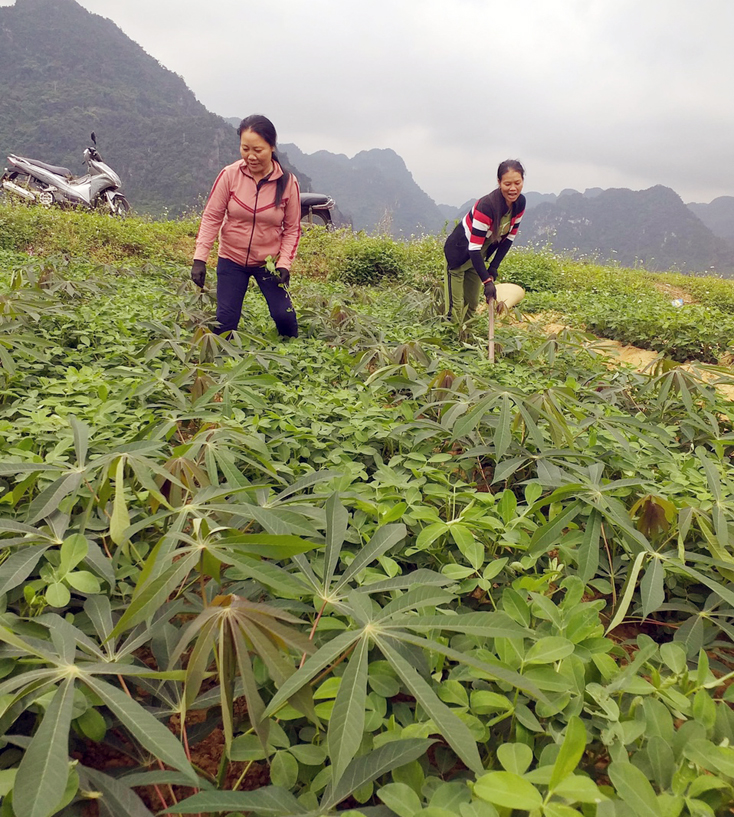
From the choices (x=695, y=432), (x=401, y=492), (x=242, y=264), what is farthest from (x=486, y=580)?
(x=242, y=264)

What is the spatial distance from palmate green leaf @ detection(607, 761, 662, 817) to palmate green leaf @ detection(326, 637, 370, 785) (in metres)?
0.34

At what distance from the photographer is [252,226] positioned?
2943 millimetres

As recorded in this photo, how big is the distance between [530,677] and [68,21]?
8241cm

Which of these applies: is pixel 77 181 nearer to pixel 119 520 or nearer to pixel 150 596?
pixel 119 520

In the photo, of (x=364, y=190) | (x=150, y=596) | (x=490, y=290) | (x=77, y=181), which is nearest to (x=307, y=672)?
(x=150, y=596)

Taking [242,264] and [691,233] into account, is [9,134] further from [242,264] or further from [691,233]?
[691,233]

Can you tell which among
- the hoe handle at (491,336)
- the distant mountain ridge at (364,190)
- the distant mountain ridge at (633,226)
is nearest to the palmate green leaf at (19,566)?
the hoe handle at (491,336)

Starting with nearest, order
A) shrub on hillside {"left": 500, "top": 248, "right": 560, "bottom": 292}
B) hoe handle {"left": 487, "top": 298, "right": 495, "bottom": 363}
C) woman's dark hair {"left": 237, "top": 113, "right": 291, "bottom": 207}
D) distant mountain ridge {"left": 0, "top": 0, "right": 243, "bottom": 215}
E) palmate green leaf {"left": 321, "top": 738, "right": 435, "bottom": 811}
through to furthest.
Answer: palmate green leaf {"left": 321, "top": 738, "right": 435, "bottom": 811} < woman's dark hair {"left": 237, "top": 113, "right": 291, "bottom": 207} < hoe handle {"left": 487, "top": 298, "right": 495, "bottom": 363} < shrub on hillside {"left": 500, "top": 248, "right": 560, "bottom": 292} < distant mountain ridge {"left": 0, "top": 0, "right": 243, "bottom": 215}

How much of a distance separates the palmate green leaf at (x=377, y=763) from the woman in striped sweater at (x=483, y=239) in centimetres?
314

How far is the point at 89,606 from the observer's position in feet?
3.03

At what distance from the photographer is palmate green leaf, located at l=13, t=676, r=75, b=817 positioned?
0.57 m

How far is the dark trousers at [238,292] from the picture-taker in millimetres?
3035

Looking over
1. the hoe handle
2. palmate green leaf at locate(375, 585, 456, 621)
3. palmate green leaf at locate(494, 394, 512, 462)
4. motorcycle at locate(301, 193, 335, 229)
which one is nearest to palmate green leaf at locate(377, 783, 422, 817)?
palmate green leaf at locate(375, 585, 456, 621)

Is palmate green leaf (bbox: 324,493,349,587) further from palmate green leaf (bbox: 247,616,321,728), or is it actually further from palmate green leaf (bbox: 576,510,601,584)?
palmate green leaf (bbox: 576,510,601,584)
